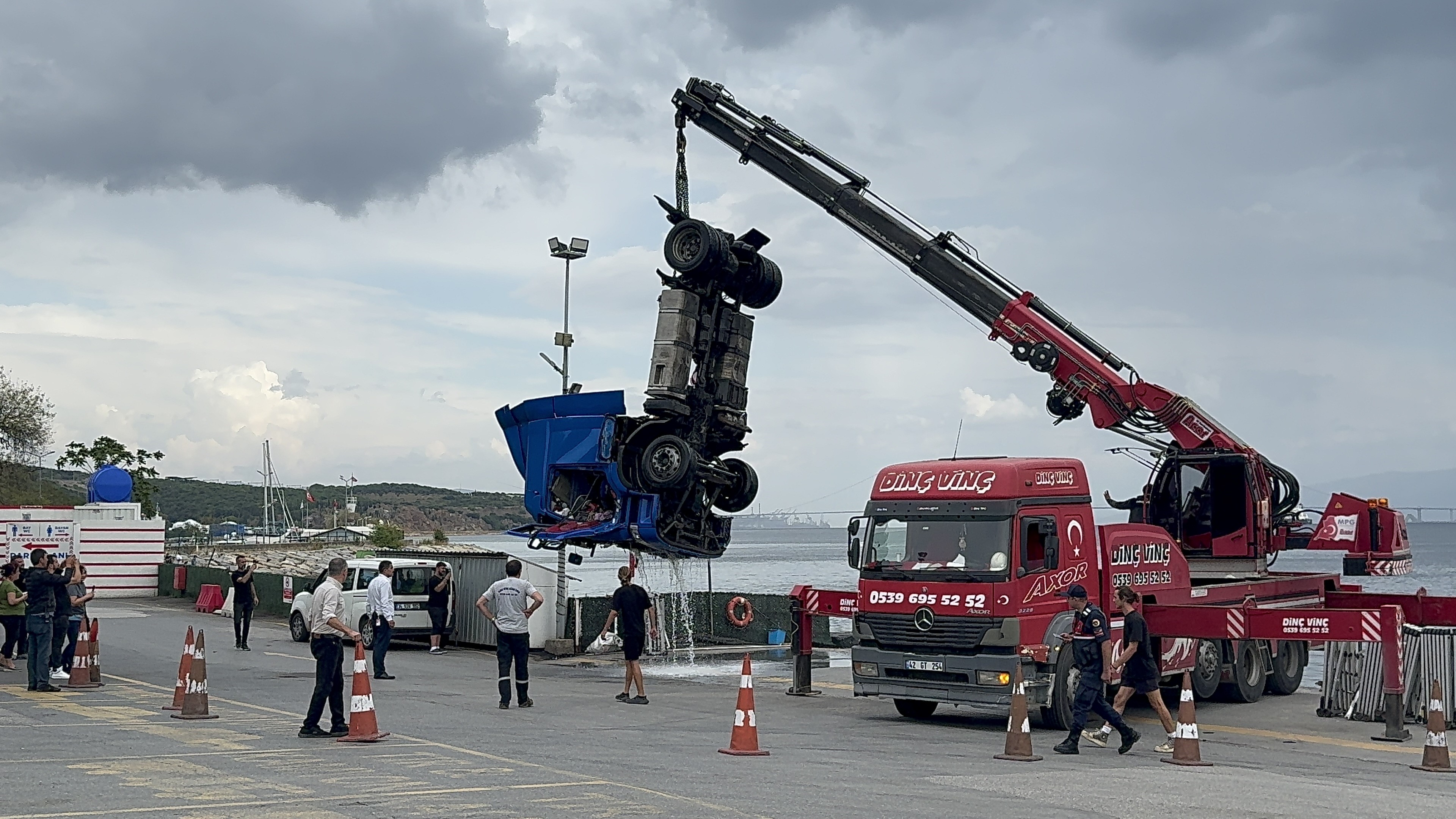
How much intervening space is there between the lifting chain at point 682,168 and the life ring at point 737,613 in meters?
10.0

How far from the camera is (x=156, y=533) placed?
46906 millimetres

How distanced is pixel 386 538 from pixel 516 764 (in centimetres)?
9607

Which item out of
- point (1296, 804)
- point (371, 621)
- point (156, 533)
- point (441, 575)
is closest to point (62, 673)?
point (371, 621)

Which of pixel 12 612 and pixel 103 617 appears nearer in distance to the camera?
pixel 12 612

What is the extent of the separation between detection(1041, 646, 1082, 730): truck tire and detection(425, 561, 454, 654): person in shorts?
14.0 metres

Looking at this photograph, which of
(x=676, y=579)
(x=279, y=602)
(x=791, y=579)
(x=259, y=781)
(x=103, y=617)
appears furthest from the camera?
A: (x=791, y=579)

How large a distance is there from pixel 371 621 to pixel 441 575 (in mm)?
5485

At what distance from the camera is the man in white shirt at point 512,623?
1700 centimetres

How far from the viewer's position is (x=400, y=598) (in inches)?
1093

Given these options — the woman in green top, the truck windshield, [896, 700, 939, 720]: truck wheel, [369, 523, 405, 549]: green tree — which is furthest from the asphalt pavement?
[369, 523, 405, 549]: green tree

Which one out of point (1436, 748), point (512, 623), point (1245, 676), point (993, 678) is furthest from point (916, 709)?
point (1436, 748)

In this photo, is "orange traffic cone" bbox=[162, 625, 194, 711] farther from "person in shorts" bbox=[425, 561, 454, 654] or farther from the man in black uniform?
"person in shorts" bbox=[425, 561, 454, 654]

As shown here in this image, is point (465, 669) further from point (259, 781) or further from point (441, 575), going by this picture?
point (259, 781)

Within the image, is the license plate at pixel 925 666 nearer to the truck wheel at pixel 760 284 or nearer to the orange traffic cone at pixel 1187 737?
the orange traffic cone at pixel 1187 737
